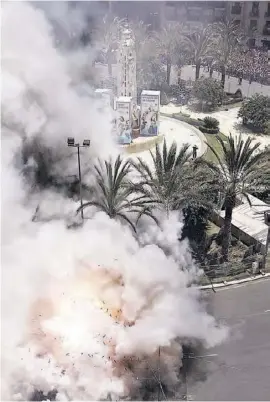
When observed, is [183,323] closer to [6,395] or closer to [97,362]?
[97,362]

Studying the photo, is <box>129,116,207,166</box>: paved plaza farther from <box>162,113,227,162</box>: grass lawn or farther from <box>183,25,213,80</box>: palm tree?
<box>183,25,213,80</box>: palm tree

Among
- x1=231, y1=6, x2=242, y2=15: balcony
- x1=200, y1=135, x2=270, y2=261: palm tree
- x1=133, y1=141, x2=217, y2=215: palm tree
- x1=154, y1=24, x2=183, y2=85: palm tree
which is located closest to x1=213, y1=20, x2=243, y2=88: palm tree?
x1=154, y1=24, x2=183, y2=85: palm tree


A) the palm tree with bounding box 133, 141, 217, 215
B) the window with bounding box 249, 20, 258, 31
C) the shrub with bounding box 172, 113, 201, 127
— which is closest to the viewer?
the palm tree with bounding box 133, 141, 217, 215

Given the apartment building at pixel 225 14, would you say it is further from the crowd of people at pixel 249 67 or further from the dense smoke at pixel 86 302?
the dense smoke at pixel 86 302

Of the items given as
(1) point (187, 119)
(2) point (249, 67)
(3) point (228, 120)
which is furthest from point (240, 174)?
(2) point (249, 67)

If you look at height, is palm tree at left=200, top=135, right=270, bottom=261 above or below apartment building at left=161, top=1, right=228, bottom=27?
below

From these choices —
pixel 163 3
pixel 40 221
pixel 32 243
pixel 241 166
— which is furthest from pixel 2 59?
pixel 163 3

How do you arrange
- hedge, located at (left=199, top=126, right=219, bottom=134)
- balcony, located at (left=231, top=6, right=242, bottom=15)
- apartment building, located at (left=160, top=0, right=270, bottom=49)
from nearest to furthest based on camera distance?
hedge, located at (left=199, top=126, right=219, bottom=134)
apartment building, located at (left=160, top=0, right=270, bottom=49)
balcony, located at (left=231, top=6, right=242, bottom=15)
